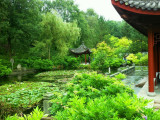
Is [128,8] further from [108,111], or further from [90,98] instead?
[108,111]

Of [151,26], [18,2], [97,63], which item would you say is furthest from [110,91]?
[18,2]

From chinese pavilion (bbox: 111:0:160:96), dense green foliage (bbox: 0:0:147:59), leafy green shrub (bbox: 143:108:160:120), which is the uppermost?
dense green foliage (bbox: 0:0:147:59)

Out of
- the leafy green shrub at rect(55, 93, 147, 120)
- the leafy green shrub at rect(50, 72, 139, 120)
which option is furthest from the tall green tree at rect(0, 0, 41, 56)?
the leafy green shrub at rect(55, 93, 147, 120)

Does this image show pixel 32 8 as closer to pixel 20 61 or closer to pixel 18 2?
pixel 18 2

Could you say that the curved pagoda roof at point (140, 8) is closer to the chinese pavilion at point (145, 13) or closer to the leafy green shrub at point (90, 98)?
the chinese pavilion at point (145, 13)

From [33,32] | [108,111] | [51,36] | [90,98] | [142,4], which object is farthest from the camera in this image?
[51,36]

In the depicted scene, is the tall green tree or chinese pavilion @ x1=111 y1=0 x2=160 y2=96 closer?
chinese pavilion @ x1=111 y1=0 x2=160 y2=96

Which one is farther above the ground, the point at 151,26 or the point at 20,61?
the point at 151,26

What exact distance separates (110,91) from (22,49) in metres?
22.5

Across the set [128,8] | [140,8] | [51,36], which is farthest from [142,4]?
[51,36]

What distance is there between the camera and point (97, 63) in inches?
631

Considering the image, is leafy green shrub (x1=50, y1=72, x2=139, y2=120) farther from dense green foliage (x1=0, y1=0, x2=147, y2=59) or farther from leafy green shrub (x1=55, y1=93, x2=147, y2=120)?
dense green foliage (x1=0, y1=0, x2=147, y2=59)

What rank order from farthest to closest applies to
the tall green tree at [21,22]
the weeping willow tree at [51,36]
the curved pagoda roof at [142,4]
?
the weeping willow tree at [51,36] → the tall green tree at [21,22] → the curved pagoda roof at [142,4]

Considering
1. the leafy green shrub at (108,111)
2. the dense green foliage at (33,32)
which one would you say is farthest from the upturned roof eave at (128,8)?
the dense green foliage at (33,32)
